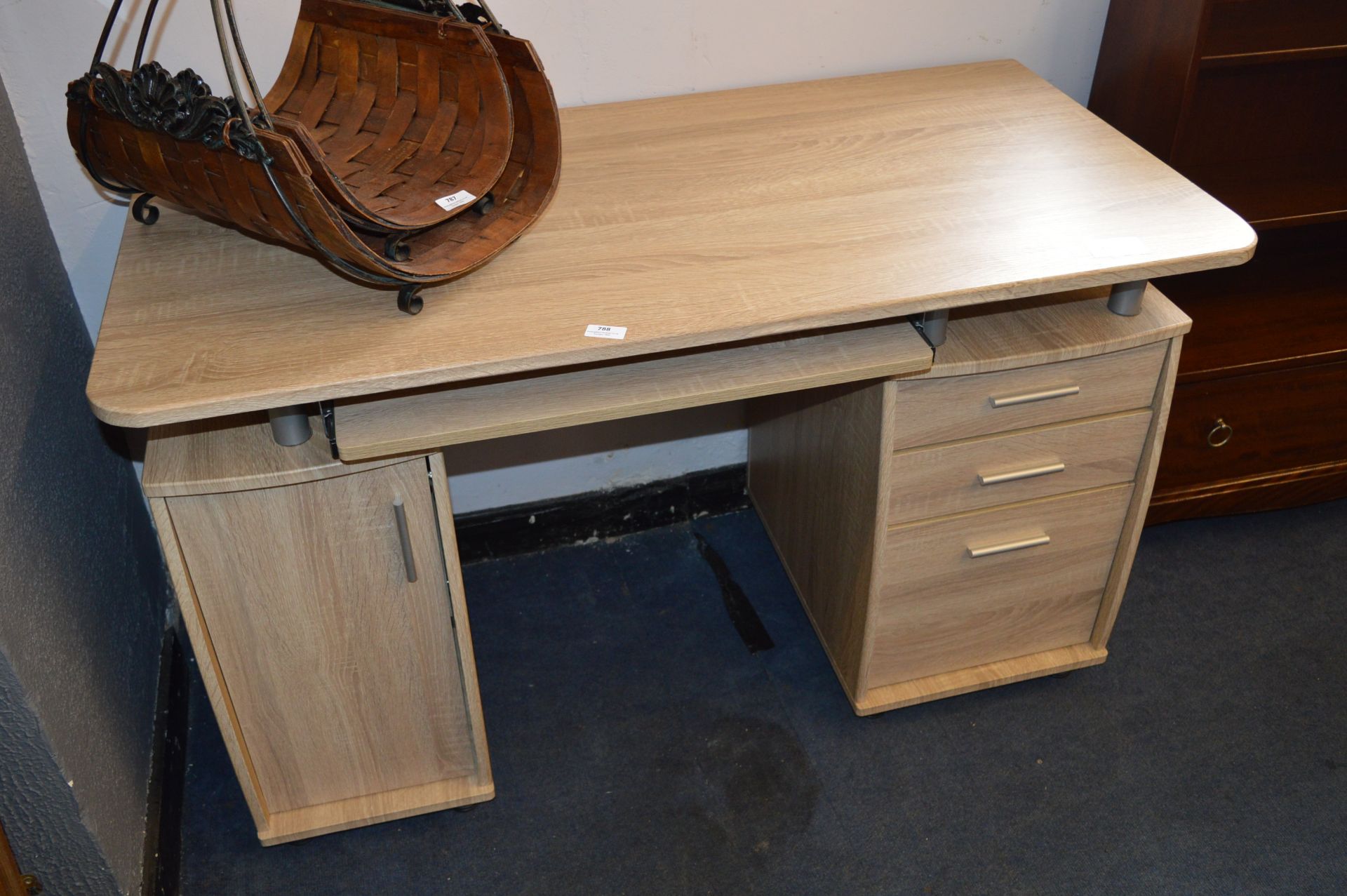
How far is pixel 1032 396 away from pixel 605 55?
84 centimetres

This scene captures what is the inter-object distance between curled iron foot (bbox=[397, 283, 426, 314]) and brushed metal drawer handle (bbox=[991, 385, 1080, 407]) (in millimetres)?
761

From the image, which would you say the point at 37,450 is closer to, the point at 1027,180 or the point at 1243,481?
the point at 1027,180

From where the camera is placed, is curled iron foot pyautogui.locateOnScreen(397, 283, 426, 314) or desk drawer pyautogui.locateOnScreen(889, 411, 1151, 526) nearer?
curled iron foot pyautogui.locateOnScreen(397, 283, 426, 314)

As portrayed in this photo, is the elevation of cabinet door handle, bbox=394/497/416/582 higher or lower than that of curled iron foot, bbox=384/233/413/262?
lower

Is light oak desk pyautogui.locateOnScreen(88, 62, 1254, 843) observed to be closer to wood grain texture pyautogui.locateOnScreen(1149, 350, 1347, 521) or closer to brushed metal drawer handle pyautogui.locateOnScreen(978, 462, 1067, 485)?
brushed metal drawer handle pyautogui.locateOnScreen(978, 462, 1067, 485)

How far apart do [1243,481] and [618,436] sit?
117 cm

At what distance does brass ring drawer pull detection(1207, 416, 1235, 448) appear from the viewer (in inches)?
77.9

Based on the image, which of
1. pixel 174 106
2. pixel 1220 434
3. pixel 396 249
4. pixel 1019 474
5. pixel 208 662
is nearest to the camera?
pixel 174 106

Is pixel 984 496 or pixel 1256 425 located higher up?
pixel 984 496

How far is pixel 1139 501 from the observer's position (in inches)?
65.3

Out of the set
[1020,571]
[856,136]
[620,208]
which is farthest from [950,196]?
[1020,571]

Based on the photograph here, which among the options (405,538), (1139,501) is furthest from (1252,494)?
(405,538)

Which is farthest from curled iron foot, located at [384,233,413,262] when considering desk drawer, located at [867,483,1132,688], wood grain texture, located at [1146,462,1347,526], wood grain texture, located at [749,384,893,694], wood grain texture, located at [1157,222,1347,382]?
wood grain texture, located at [1146,462,1347,526]

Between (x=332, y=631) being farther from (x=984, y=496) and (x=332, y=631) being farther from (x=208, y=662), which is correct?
(x=984, y=496)
